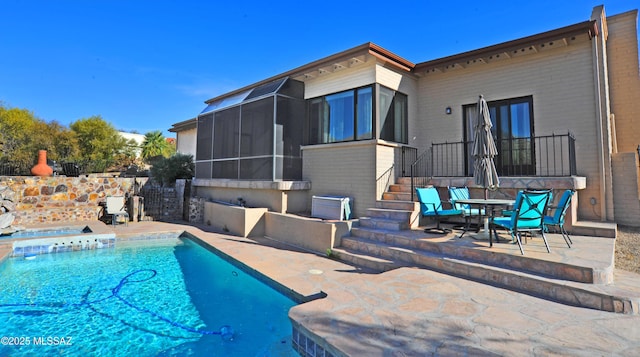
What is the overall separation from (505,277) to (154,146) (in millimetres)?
38516

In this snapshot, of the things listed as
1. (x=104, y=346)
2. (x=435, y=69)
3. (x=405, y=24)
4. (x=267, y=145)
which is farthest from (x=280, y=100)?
(x=104, y=346)

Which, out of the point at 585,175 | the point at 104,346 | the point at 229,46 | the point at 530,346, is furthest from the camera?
the point at 229,46

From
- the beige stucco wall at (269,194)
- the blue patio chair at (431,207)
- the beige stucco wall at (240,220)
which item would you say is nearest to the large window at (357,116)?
the beige stucco wall at (269,194)

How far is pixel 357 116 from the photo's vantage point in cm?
910

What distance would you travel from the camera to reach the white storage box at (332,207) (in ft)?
27.4

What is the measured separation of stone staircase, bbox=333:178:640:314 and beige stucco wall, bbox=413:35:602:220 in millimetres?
2816

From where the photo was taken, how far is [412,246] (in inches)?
246

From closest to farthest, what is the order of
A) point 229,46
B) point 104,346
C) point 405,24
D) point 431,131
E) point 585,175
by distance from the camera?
point 104,346 → point 585,175 → point 431,131 → point 405,24 → point 229,46

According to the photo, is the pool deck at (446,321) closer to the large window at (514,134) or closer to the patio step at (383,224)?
the patio step at (383,224)

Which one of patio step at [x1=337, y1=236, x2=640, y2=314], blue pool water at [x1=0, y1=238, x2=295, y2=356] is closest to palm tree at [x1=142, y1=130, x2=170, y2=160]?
blue pool water at [x1=0, y1=238, x2=295, y2=356]

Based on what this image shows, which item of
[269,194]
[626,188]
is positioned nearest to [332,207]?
[269,194]

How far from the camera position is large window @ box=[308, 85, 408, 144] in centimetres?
880

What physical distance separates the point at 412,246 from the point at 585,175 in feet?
16.3

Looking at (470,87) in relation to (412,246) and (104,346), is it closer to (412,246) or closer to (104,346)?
(412,246)
